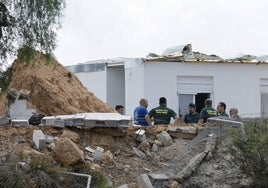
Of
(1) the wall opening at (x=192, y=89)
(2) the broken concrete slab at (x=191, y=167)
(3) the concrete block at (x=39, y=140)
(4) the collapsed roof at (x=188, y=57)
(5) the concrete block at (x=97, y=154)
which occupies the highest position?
(4) the collapsed roof at (x=188, y=57)

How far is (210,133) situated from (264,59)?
40.7 feet

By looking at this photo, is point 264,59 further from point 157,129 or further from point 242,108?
point 157,129

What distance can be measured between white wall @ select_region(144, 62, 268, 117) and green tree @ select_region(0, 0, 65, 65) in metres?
10.7

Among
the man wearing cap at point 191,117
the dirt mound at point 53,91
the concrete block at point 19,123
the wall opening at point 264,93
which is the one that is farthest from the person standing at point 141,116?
the wall opening at point 264,93

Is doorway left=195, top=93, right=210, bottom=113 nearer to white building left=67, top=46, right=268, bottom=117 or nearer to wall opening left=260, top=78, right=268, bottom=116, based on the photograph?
white building left=67, top=46, right=268, bottom=117

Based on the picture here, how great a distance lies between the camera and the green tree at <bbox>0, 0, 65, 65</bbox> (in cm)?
1136

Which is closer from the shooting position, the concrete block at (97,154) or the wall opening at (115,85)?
the concrete block at (97,154)

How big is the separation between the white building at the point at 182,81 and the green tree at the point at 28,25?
10674 millimetres

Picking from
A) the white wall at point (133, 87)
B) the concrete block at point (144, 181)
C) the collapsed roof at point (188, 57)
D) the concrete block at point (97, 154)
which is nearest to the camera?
the concrete block at point (144, 181)

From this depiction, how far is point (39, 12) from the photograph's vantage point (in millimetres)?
11391

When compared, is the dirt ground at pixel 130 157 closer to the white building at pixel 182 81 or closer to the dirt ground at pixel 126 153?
the dirt ground at pixel 126 153

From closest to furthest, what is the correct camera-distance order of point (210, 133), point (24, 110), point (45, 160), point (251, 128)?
point (45, 160) < point (251, 128) < point (210, 133) < point (24, 110)

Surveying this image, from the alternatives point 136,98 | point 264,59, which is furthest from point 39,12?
point 264,59

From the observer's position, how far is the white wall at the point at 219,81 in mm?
22344
